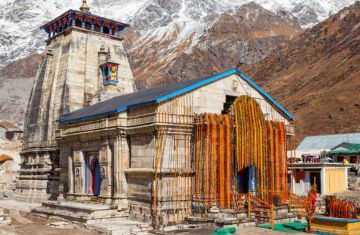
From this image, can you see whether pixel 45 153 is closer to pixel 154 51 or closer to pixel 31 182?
pixel 31 182

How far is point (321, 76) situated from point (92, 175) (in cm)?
8159

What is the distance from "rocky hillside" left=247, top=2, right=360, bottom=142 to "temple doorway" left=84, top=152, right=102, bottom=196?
5652 cm

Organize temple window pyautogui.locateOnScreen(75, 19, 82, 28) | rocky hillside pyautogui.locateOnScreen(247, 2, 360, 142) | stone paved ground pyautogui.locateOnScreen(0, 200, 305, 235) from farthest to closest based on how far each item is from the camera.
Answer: rocky hillside pyautogui.locateOnScreen(247, 2, 360, 142)
temple window pyautogui.locateOnScreen(75, 19, 82, 28)
stone paved ground pyautogui.locateOnScreen(0, 200, 305, 235)

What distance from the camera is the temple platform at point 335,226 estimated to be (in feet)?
67.5

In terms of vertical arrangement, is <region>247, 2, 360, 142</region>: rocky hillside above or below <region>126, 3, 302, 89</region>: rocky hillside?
below

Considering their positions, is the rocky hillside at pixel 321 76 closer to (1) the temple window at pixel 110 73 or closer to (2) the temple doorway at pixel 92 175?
(1) the temple window at pixel 110 73

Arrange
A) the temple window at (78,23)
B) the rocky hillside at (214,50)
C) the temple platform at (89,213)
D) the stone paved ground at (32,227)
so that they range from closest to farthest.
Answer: the stone paved ground at (32,227)
the temple platform at (89,213)
the temple window at (78,23)
the rocky hillside at (214,50)

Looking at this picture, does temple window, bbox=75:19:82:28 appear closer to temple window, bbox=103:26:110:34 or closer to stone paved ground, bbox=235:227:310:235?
temple window, bbox=103:26:110:34

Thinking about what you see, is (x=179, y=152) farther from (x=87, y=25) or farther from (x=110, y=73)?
(x=87, y=25)

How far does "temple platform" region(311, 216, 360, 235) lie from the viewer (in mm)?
20562

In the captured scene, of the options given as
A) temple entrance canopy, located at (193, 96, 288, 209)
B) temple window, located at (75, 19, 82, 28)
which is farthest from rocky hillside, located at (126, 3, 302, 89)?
temple entrance canopy, located at (193, 96, 288, 209)

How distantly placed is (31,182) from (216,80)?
19734 millimetres

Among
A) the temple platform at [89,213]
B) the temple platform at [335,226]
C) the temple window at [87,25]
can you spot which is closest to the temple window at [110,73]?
the temple window at [87,25]

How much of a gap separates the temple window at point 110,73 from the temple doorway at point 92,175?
8.41 meters
